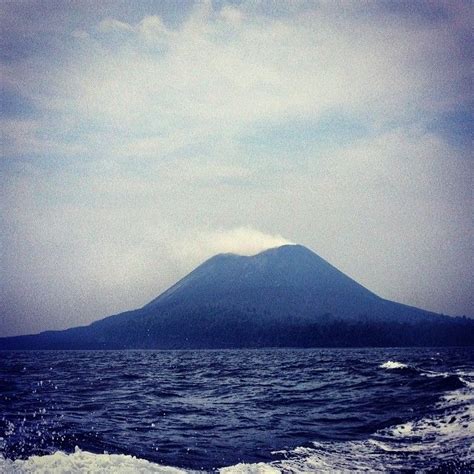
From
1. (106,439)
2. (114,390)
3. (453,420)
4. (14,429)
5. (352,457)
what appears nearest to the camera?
(352,457)

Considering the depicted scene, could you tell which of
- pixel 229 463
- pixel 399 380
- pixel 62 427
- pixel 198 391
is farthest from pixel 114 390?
pixel 399 380

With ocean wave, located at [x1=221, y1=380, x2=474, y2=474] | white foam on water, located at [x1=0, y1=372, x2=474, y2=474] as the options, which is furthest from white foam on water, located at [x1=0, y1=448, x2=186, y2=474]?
ocean wave, located at [x1=221, y1=380, x2=474, y2=474]

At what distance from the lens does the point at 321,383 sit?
27500 mm

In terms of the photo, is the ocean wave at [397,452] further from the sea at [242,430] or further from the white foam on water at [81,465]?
the white foam on water at [81,465]

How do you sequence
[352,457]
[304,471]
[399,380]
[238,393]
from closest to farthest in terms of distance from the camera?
[304,471] < [352,457] < [238,393] < [399,380]

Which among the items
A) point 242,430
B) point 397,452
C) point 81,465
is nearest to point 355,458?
point 397,452

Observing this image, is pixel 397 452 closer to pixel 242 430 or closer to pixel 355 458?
pixel 355 458

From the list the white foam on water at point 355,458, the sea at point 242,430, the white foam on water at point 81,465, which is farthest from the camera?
the sea at point 242,430

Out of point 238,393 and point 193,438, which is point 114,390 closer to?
point 238,393

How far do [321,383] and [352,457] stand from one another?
1628cm

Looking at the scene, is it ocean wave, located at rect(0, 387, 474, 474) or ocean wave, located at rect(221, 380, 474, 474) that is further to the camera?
ocean wave, located at rect(221, 380, 474, 474)

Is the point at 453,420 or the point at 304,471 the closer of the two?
the point at 304,471

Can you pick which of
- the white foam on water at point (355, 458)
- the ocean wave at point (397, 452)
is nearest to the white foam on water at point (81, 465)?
the white foam on water at point (355, 458)

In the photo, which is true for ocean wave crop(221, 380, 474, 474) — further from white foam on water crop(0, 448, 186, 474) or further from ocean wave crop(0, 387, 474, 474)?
white foam on water crop(0, 448, 186, 474)
